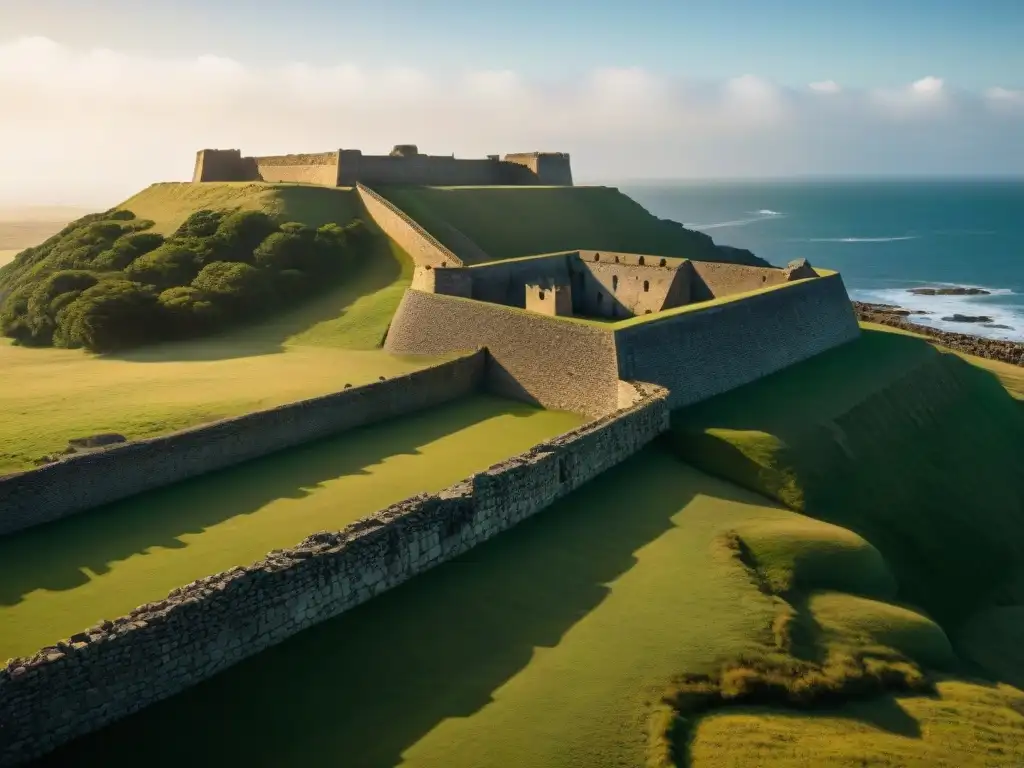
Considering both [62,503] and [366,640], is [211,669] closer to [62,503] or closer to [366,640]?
[366,640]

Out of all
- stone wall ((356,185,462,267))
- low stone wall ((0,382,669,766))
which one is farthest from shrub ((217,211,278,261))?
low stone wall ((0,382,669,766))

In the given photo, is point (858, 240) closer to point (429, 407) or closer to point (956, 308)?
point (956, 308)

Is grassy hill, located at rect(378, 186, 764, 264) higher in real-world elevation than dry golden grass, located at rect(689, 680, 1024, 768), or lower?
higher

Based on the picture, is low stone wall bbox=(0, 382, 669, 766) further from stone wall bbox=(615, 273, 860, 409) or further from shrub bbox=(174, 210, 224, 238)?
shrub bbox=(174, 210, 224, 238)

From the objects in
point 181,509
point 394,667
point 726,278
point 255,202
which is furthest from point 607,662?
point 255,202

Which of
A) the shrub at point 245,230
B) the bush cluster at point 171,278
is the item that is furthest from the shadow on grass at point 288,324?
the shrub at point 245,230

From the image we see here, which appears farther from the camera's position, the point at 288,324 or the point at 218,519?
the point at 288,324

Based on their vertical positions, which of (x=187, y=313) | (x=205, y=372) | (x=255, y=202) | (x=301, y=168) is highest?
(x=301, y=168)
